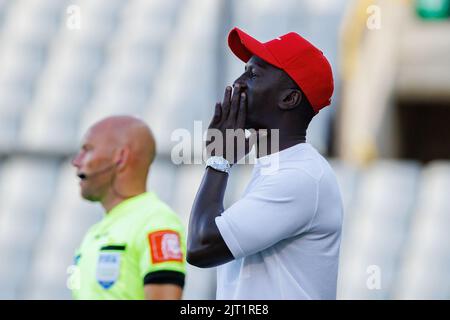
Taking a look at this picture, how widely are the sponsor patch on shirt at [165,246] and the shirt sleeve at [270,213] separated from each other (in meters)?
0.99

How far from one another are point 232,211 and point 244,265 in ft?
0.58

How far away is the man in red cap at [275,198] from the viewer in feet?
9.50

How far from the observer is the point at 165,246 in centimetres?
392

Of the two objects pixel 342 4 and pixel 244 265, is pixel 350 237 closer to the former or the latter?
pixel 342 4

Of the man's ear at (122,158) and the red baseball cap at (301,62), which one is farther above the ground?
the red baseball cap at (301,62)

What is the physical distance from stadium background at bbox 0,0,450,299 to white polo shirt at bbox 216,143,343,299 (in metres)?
5.20

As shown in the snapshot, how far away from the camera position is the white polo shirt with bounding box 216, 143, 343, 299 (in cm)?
290

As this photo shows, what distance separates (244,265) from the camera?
2.99 m

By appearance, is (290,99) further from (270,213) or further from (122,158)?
(122,158)

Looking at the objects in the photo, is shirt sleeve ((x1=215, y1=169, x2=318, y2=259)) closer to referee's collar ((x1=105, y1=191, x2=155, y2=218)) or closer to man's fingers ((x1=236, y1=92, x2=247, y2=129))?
man's fingers ((x1=236, y1=92, x2=247, y2=129))

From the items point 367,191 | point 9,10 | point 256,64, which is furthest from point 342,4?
point 256,64

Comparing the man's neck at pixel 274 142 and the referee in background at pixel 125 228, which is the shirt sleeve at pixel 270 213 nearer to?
the man's neck at pixel 274 142

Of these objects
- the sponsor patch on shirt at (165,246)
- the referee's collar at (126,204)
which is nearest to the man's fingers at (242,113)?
the sponsor patch on shirt at (165,246)

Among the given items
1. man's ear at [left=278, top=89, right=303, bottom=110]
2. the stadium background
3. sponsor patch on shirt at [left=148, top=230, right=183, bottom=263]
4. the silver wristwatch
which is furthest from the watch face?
the stadium background
